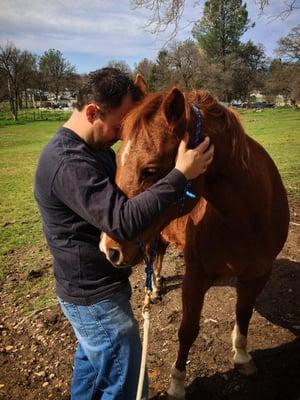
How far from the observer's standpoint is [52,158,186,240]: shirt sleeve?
5.71 feet

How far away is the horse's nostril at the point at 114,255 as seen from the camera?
184 cm

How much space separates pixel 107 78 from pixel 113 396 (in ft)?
5.82

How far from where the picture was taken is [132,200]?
1.77 m

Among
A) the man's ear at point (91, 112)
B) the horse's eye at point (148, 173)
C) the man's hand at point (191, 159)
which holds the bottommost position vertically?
the horse's eye at point (148, 173)

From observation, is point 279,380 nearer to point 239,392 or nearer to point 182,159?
point 239,392

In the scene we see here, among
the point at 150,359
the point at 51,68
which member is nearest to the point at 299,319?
the point at 150,359

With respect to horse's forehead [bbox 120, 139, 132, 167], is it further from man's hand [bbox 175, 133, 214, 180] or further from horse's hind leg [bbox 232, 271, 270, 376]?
horse's hind leg [bbox 232, 271, 270, 376]

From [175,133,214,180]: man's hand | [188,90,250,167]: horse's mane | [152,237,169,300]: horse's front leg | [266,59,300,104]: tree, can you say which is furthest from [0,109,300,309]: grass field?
[266,59,300,104]: tree

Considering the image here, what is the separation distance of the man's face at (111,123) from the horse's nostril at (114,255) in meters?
0.62

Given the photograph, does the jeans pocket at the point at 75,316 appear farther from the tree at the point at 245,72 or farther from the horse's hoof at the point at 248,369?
the tree at the point at 245,72

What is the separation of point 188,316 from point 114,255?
1.47m

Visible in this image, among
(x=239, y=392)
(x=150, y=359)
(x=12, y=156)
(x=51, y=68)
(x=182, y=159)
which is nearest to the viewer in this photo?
(x=182, y=159)

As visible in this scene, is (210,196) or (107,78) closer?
(107,78)

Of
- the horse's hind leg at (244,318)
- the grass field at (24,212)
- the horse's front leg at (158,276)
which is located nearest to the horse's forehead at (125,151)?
the grass field at (24,212)
